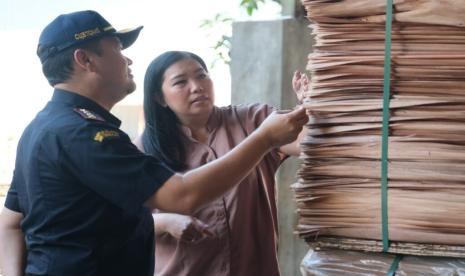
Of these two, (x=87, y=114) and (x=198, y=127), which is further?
(x=198, y=127)

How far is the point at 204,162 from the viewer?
2.17m

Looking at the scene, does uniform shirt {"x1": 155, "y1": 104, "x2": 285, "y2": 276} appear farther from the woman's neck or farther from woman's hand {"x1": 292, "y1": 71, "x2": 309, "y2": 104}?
woman's hand {"x1": 292, "y1": 71, "x2": 309, "y2": 104}

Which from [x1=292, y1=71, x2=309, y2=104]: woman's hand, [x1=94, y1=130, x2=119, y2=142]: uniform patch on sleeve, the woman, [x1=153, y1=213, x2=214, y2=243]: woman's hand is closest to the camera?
[x1=94, y1=130, x2=119, y2=142]: uniform patch on sleeve

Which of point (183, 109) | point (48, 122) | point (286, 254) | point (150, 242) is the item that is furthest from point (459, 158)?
point (286, 254)

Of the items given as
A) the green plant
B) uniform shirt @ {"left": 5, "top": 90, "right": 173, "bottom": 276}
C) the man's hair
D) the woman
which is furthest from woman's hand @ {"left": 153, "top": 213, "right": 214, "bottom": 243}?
the green plant

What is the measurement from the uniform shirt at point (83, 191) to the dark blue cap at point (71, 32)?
5.1 inches

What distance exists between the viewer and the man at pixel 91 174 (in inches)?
62.1

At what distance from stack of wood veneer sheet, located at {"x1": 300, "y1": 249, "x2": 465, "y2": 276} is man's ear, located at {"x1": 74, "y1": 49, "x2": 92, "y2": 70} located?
0.81 m

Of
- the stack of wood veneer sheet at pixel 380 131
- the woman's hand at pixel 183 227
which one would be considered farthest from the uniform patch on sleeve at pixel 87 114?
the stack of wood veneer sheet at pixel 380 131

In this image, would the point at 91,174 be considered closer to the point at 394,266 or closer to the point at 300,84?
the point at 300,84

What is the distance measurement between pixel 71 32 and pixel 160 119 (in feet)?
2.02

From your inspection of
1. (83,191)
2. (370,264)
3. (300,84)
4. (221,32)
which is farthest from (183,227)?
(221,32)

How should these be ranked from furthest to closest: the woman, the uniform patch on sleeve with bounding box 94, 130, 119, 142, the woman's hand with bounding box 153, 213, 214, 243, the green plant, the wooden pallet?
1. the green plant
2. the woman
3. the woman's hand with bounding box 153, 213, 214, 243
4. the uniform patch on sleeve with bounding box 94, 130, 119, 142
5. the wooden pallet

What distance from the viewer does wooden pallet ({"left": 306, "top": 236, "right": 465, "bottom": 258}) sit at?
1236 millimetres
